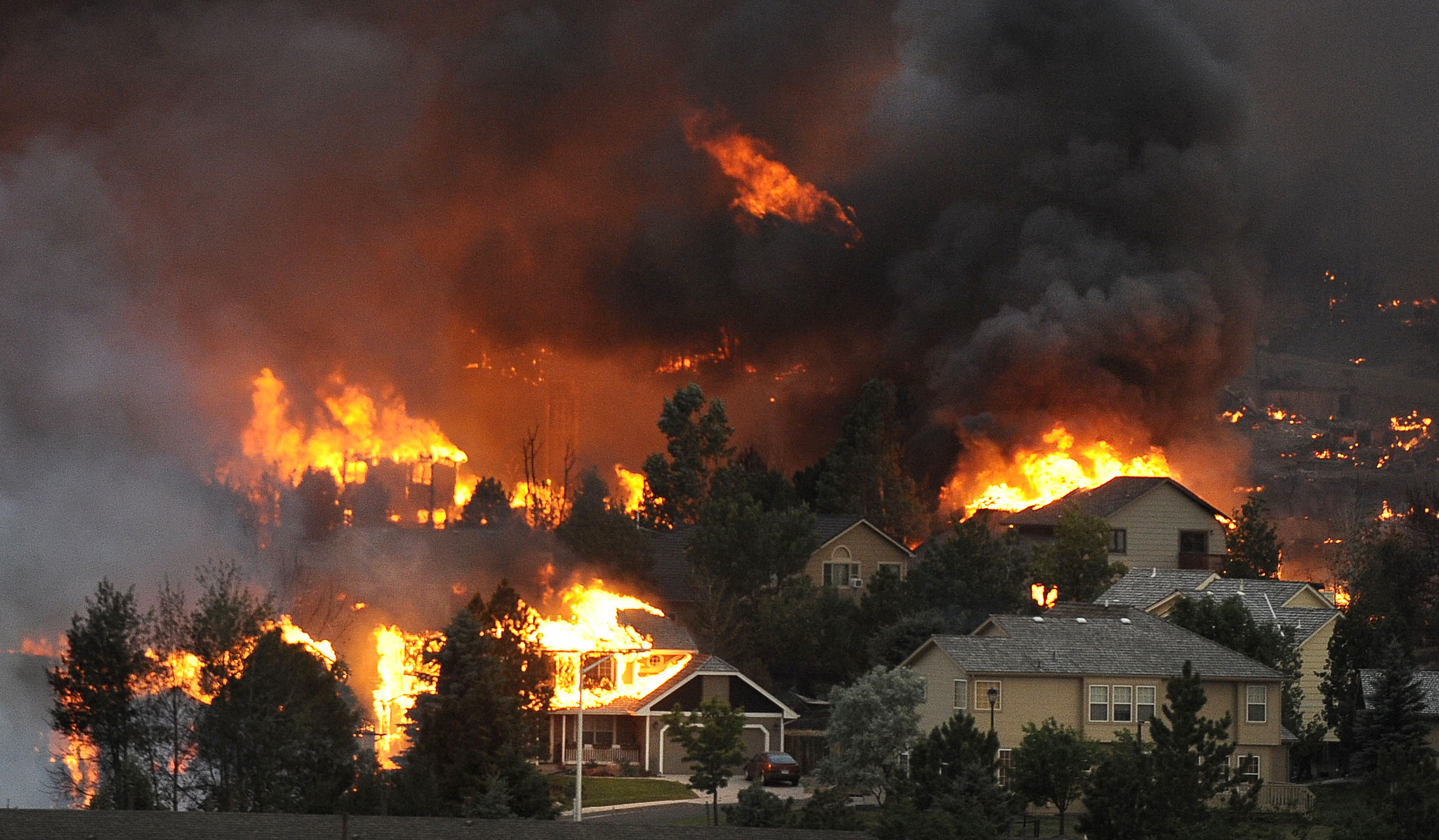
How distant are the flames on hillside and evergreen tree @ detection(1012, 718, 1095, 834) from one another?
13093 mm

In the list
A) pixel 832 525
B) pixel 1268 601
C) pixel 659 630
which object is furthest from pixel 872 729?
pixel 832 525

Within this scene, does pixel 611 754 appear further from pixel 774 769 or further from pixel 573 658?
pixel 774 769

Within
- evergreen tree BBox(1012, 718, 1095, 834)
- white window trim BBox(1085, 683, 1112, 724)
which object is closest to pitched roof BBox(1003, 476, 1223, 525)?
white window trim BBox(1085, 683, 1112, 724)

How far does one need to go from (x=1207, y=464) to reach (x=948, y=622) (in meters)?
28.8

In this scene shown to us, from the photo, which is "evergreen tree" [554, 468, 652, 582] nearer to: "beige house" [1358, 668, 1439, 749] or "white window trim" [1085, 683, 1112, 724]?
"white window trim" [1085, 683, 1112, 724]

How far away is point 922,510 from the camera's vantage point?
262 ft

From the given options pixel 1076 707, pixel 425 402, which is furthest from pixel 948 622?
pixel 425 402

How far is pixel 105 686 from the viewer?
43500 millimetres

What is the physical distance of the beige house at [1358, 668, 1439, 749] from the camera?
55969 millimetres

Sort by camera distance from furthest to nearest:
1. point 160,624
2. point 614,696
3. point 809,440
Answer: point 809,440 < point 614,696 < point 160,624

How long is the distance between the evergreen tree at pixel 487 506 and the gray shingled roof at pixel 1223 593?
920 inches

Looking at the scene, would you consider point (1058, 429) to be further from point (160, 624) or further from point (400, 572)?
point (160, 624)

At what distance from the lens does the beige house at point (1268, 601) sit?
61.0 meters

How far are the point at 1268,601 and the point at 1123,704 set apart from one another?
48.7ft
